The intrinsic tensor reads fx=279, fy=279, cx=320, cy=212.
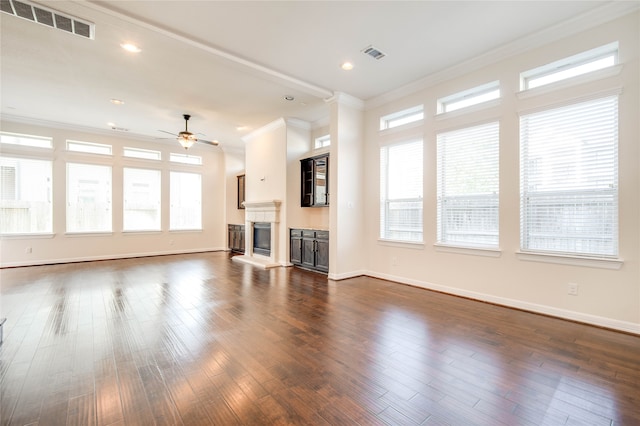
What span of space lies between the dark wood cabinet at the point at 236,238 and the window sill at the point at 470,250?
19.1 feet

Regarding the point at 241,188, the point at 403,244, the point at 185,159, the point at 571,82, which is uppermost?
the point at 185,159

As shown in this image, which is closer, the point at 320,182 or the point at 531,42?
the point at 531,42

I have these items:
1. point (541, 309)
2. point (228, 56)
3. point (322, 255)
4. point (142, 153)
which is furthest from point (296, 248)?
point (142, 153)

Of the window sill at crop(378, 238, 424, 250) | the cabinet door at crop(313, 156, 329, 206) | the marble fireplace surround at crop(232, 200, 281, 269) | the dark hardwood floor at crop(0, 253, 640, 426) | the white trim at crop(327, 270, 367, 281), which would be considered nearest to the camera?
the dark hardwood floor at crop(0, 253, 640, 426)

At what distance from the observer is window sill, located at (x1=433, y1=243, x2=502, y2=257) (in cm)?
372

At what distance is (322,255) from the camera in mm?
5555

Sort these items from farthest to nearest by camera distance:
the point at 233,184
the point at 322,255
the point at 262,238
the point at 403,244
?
1. the point at 233,184
2. the point at 262,238
3. the point at 322,255
4. the point at 403,244

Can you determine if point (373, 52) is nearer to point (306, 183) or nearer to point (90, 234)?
point (306, 183)

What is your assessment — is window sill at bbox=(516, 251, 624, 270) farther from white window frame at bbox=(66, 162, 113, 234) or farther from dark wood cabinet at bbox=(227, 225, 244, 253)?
white window frame at bbox=(66, 162, 113, 234)

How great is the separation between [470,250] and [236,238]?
21.9ft

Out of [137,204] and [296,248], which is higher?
[137,204]

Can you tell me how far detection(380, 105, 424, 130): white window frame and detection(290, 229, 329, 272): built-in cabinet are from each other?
2.34 m

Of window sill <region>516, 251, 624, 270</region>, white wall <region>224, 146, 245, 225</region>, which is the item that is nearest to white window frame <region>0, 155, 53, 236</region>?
white wall <region>224, 146, 245, 225</region>

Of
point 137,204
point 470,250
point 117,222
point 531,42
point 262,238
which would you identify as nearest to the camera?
point 531,42
